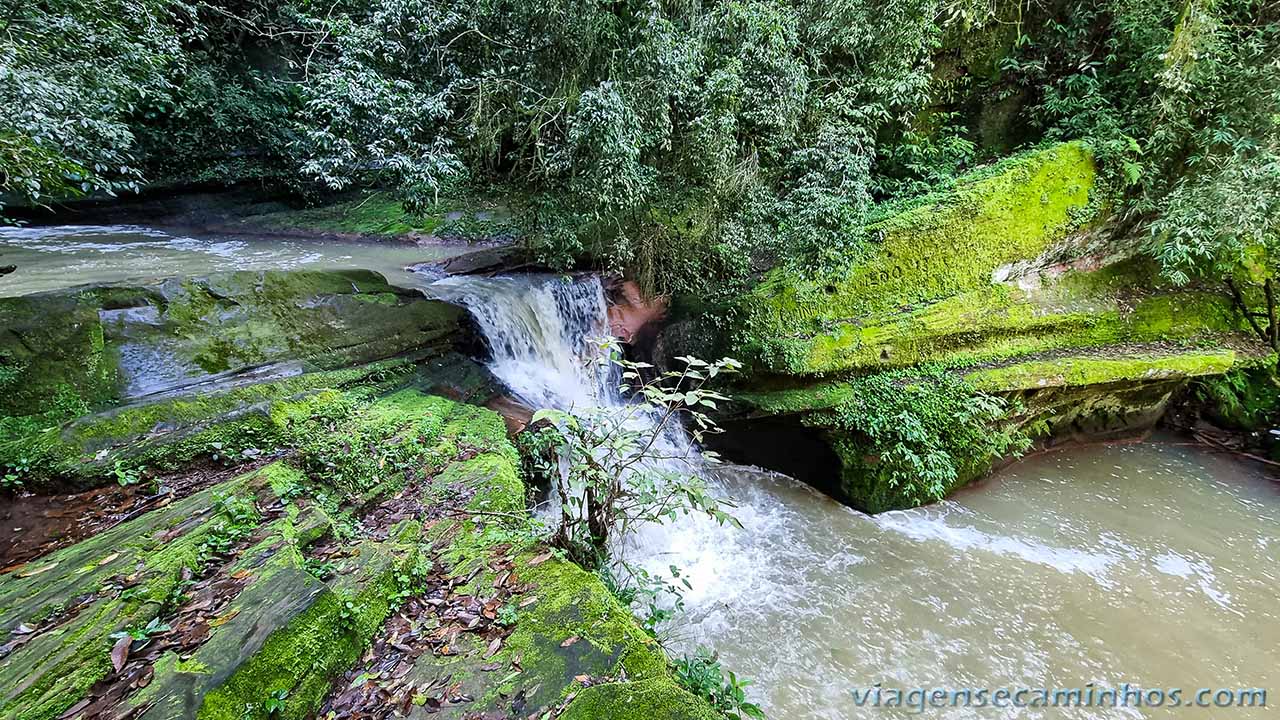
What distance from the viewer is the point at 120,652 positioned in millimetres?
2201

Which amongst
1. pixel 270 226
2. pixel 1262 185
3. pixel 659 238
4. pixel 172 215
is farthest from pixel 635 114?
pixel 172 215

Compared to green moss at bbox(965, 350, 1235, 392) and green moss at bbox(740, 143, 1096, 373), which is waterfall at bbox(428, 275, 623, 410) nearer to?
green moss at bbox(740, 143, 1096, 373)

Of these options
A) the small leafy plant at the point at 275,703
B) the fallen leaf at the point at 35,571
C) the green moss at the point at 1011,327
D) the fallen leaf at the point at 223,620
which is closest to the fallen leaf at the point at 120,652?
the fallen leaf at the point at 223,620

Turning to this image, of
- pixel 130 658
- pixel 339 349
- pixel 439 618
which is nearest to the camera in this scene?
pixel 130 658

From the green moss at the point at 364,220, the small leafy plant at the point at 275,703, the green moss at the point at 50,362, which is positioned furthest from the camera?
the green moss at the point at 364,220

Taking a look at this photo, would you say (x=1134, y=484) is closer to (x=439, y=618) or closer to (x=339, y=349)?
(x=439, y=618)

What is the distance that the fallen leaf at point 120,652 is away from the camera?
7.09ft

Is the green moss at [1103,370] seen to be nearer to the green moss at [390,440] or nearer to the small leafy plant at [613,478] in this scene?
the small leafy plant at [613,478]

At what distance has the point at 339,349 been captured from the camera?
5.61 m

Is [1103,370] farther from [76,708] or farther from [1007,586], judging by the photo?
[76,708]

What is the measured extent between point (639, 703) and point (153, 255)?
44.8 feet

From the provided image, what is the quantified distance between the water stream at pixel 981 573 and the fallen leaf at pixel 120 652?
3.72 meters

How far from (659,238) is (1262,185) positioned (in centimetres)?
698

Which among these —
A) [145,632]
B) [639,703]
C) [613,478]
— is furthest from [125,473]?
[639,703]
